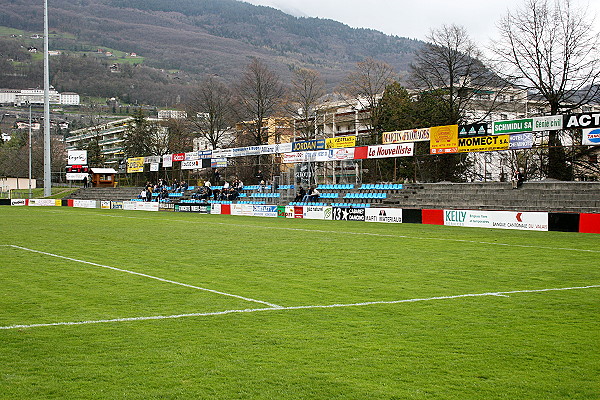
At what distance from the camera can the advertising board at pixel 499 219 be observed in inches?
1090

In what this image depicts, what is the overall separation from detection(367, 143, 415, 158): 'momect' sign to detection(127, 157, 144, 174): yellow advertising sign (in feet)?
110

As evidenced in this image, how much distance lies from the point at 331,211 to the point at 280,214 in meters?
5.37

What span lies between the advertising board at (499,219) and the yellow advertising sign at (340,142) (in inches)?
486

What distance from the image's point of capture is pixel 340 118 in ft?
362

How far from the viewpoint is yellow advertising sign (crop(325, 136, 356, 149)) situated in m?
42.8

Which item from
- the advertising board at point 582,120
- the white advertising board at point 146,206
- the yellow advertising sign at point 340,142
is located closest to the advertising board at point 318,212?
the yellow advertising sign at point 340,142

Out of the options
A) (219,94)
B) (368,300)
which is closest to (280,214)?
(368,300)

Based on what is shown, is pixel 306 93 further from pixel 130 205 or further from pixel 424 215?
pixel 424 215

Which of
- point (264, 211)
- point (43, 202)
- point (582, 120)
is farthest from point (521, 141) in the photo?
point (43, 202)

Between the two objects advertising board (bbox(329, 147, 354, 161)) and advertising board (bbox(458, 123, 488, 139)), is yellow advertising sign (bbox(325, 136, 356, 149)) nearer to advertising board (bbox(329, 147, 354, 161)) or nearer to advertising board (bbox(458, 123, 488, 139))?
advertising board (bbox(329, 147, 354, 161))

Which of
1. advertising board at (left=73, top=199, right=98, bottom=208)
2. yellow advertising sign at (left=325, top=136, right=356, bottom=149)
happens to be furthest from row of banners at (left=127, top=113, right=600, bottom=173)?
advertising board at (left=73, top=199, right=98, bottom=208)

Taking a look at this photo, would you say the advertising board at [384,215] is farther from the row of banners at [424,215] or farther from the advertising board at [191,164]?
the advertising board at [191,164]

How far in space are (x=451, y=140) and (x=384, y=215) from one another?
5.85 m

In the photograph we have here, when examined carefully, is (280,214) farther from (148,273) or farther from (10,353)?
(10,353)
